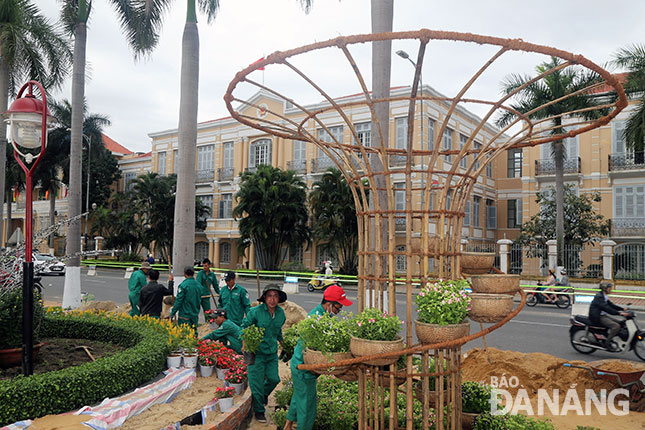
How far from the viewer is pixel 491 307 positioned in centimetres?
421

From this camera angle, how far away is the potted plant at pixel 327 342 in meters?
4.20

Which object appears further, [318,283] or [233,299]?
[318,283]

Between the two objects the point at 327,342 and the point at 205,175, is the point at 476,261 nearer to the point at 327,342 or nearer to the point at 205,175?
the point at 327,342

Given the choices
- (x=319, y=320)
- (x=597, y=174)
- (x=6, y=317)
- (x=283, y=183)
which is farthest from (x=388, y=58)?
(x=597, y=174)

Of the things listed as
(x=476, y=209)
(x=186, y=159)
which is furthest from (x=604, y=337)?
(x=476, y=209)

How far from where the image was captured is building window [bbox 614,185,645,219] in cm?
2820

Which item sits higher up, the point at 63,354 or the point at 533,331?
the point at 63,354

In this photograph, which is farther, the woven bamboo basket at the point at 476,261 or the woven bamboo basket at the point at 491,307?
the woven bamboo basket at the point at 476,261

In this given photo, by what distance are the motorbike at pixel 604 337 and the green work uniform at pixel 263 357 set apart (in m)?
6.92

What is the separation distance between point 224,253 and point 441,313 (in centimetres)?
3547

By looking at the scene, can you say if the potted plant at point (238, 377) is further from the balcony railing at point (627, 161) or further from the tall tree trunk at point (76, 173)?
the balcony railing at point (627, 161)

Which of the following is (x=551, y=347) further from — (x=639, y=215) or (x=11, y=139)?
(x=639, y=215)

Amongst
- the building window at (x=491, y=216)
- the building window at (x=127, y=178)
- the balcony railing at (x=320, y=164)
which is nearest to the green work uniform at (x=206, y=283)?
the balcony railing at (x=320, y=164)

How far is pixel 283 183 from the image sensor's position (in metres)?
29.2
